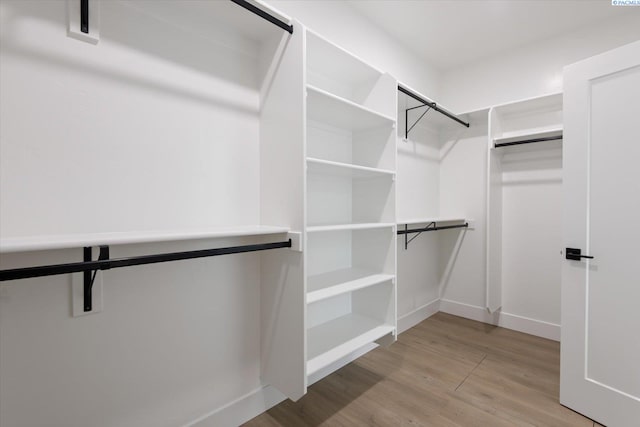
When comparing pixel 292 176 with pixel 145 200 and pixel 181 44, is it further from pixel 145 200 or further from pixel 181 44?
pixel 181 44

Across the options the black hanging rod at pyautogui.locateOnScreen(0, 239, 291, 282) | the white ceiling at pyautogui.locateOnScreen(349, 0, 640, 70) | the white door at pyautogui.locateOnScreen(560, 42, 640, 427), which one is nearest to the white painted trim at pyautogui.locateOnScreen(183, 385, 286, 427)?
the black hanging rod at pyautogui.locateOnScreen(0, 239, 291, 282)

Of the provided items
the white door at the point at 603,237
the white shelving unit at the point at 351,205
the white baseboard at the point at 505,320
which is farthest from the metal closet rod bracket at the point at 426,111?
A: the white baseboard at the point at 505,320

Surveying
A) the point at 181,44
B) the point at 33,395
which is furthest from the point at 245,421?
the point at 181,44

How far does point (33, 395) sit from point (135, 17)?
5.19 feet

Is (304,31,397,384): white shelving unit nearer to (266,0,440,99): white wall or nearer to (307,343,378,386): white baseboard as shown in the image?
(307,343,378,386): white baseboard

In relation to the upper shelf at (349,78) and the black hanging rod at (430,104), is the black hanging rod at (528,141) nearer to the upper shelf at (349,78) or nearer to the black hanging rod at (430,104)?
the black hanging rod at (430,104)

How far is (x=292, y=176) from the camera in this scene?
5.06ft

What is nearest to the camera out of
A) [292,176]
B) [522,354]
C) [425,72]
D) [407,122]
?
[292,176]

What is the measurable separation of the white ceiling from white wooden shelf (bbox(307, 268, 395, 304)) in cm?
213

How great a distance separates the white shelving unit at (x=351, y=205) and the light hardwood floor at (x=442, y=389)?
31 cm

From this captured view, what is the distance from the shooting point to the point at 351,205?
233 cm

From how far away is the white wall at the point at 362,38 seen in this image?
6.59 ft

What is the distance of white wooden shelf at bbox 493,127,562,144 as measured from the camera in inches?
104

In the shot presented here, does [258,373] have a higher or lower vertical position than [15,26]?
lower
